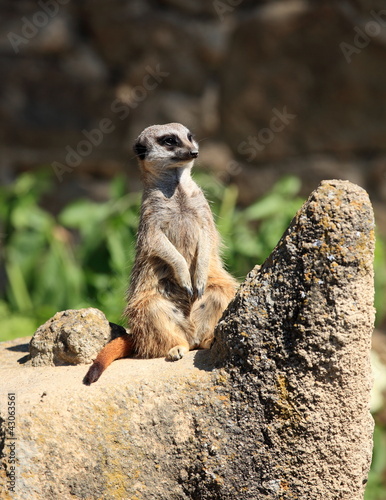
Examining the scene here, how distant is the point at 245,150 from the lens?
574 cm

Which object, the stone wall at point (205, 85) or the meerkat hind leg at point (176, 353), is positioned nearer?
the meerkat hind leg at point (176, 353)

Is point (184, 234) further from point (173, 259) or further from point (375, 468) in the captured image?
point (375, 468)

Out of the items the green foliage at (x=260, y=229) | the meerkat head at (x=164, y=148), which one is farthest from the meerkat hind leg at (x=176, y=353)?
the green foliage at (x=260, y=229)

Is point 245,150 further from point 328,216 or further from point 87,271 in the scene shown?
point 328,216

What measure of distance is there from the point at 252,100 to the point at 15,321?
8.84ft

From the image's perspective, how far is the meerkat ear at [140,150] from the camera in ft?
9.85

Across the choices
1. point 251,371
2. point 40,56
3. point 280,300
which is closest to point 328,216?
point 280,300

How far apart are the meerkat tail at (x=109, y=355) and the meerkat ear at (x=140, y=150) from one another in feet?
2.69

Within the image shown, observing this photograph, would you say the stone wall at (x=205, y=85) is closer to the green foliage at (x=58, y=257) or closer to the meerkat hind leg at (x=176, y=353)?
the green foliage at (x=58, y=257)

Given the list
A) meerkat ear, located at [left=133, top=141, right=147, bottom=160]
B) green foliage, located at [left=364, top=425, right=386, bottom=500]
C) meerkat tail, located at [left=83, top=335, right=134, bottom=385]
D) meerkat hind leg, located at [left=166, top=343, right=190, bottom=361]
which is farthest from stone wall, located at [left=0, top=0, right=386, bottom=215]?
meerkat hind leg, located at [left=166, top=343, right=190, bottom=361]

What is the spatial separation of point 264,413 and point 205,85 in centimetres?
417

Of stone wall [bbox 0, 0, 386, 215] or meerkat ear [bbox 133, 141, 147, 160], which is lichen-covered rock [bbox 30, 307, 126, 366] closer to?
meerkat ear [bbox 133, 141, 147, 160]

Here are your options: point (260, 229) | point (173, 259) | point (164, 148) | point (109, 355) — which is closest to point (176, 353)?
point (109, 355)

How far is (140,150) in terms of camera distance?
3.02 meters
